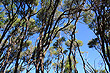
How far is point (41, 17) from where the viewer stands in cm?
762

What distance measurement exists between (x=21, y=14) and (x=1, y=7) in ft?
7.09

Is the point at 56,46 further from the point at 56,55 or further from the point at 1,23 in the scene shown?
the point at 1,23

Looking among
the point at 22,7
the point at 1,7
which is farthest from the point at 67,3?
the point at 1,7

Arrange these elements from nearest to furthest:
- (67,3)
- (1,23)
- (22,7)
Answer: (22,7) → (67,3) → (1,23)

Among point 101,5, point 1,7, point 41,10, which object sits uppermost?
point 1,7

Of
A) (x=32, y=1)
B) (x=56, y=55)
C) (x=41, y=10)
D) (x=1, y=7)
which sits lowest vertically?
(x=56, y=55)

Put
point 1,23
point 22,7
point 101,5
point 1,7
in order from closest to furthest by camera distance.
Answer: point 101,5 < point 22,7 < point 1,7 < point 1,23

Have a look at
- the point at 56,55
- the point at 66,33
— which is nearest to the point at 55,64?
the point at 56,55

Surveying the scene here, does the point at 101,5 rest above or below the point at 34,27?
below

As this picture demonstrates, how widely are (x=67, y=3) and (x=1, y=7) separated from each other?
4.77 metres

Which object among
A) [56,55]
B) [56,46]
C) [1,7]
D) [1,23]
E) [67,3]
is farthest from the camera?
[56,55]

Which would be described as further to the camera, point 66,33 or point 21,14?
point 66,33

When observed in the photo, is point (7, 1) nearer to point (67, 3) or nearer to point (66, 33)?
point (67, 3)

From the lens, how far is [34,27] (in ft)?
29.0
